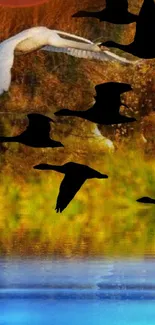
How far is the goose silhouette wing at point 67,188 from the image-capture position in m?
7.53

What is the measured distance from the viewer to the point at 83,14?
7.27 metres

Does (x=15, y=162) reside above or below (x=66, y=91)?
below

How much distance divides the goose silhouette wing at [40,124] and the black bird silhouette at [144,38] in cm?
81

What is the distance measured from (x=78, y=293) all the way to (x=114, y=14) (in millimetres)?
3909

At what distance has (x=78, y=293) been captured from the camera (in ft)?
12.6

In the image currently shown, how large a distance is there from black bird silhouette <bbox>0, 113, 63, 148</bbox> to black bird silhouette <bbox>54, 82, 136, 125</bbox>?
0.14 m

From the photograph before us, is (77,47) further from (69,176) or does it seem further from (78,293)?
(78,293)

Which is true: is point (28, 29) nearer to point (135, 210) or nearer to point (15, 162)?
point (15, 162)

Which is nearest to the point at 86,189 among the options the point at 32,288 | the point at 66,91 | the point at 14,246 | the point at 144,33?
the point at 66,91

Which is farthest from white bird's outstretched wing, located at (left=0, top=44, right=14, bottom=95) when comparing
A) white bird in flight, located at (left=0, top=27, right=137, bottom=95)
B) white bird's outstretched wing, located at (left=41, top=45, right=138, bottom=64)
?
white bird's outstretched wing, located at (left=41, top=45, right=138, bottom=64)

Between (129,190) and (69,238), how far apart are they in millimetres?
1746

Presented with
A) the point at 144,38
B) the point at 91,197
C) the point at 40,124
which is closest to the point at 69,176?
the point at 91,197

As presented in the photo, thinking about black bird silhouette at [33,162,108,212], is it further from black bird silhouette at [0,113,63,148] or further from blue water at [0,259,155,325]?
blue water at [0,259,155,325]

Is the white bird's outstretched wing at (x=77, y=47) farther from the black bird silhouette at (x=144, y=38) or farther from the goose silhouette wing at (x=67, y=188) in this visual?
the goose silhouette wing at (x=67, y=188)
